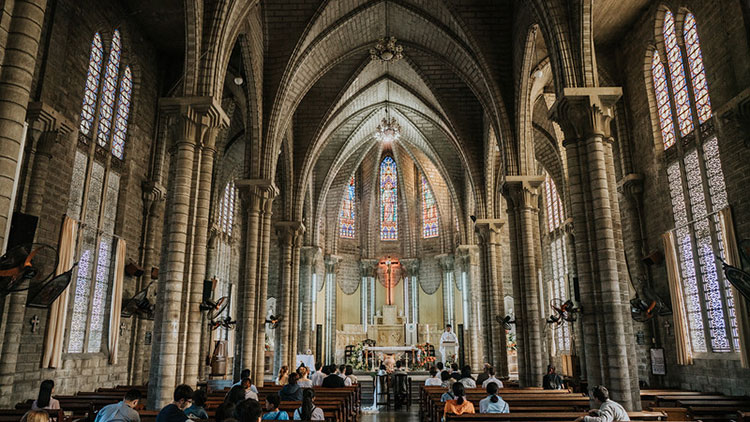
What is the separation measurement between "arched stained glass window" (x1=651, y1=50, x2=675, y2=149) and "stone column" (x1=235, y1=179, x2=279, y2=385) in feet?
44.5

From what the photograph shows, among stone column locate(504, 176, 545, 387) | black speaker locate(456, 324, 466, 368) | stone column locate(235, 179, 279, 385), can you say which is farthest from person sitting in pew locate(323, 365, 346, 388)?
black speaker locate(456, 324, 466, 368)

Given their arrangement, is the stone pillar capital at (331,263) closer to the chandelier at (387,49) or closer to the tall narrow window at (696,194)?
the chandelier at (387,49)

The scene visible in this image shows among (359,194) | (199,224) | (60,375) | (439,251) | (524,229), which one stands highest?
(359,194)

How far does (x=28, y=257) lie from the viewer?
7707mm

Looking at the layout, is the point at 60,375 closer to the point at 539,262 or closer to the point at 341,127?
the point at 341,127

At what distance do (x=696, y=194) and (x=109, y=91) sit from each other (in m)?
18.7

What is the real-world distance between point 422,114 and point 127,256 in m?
16.6

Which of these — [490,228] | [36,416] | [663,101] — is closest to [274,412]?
[36,416]

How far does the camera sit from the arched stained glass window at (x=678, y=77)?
15.6m

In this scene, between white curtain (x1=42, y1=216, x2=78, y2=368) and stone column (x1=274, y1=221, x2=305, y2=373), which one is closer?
white curtain (x1=42, y1=216, x2=78, y2=368)

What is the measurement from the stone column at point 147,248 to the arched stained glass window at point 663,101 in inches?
699

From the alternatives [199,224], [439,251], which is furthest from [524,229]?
[439,251]

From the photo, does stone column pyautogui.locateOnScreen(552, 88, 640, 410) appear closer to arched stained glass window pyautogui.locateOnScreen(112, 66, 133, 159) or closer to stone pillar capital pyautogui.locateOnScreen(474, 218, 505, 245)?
stone pillar capital pyautogui.locateOnScreen(474, 218, 505, 245)

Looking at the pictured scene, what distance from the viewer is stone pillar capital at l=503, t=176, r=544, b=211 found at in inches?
703
